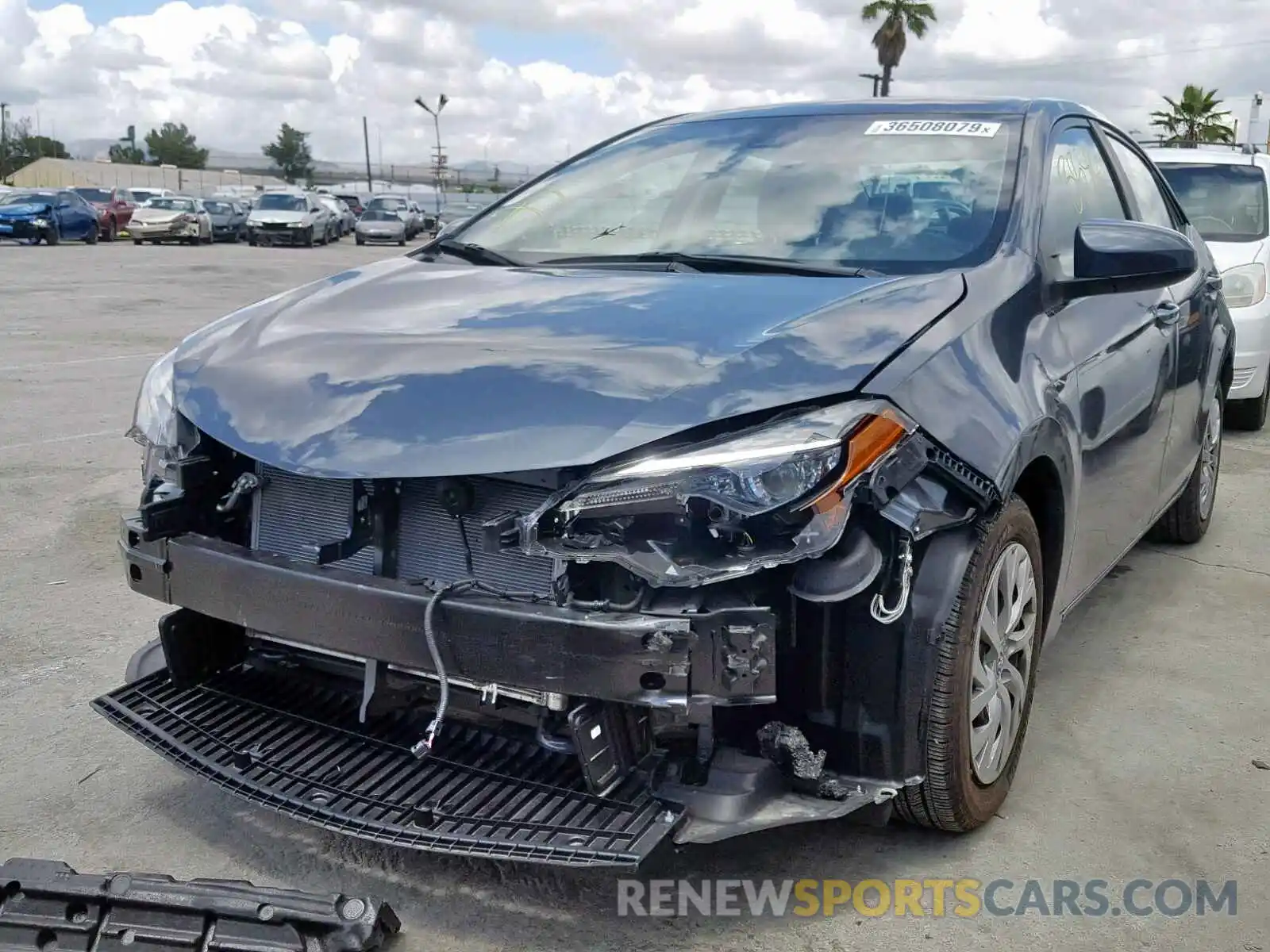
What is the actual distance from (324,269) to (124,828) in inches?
852

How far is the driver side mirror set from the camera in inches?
123

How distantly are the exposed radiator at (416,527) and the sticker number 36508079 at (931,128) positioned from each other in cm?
173

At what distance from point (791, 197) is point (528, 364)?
47.9 inches

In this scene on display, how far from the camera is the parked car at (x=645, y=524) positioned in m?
2.28

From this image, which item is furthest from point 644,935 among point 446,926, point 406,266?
point 406,266

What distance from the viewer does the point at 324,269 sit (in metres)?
23.5

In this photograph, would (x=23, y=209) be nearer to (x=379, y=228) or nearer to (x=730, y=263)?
(x=379, y=228)

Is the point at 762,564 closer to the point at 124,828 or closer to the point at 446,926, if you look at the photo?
the point at 446,926

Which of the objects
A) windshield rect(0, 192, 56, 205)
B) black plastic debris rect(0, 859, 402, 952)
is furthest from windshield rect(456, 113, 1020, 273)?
windshield rect(0, 192, 56, 205)

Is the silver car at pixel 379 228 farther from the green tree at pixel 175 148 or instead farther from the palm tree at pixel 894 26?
the green tree at pixel 175 148

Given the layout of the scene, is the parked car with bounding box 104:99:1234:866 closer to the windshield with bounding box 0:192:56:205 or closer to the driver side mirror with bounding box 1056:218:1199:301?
the driver side mirror with bounding box 1056:218:1199:301

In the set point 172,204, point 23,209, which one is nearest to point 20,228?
point 23,209

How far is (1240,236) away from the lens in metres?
8.13

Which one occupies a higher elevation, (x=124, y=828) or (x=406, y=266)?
(x=406, y=266)
